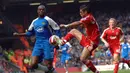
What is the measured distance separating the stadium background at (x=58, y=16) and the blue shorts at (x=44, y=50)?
16.7 m


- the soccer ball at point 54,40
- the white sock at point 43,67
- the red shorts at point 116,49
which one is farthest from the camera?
the red shorts at point 116,49

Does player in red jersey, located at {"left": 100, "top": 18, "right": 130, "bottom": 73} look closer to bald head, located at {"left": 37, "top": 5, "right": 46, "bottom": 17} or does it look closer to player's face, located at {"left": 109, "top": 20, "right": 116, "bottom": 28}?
player's face, located at {"left": 109, "top": 20, "right": 116, "bottom": 28}

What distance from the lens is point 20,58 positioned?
29.9 metres

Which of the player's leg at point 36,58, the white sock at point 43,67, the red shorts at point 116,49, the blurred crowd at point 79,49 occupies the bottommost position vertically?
the blurred crowd at point 79,49

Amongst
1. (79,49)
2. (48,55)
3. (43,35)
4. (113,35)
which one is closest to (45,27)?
(43,35)

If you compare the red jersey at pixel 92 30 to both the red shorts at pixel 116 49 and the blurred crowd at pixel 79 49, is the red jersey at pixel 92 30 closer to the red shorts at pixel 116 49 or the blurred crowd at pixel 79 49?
the red shorts at pixel 116 49

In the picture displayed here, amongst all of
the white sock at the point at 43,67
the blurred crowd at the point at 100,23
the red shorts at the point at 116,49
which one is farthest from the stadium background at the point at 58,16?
the white sock at the point at 43,67

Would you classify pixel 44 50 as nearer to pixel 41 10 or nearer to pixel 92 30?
pixel 41 10

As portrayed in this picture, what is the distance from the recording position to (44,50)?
11.5 m

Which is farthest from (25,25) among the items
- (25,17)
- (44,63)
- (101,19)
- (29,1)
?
(44,63)

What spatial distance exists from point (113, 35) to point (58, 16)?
19.8 metres

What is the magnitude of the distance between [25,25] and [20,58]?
11.7 feet

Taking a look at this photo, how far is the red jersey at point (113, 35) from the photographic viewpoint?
14.0 meters

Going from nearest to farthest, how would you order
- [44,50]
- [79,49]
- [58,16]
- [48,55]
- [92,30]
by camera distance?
[48,55]
[44,50]
[92,30]
[79,49]
[58,16]
